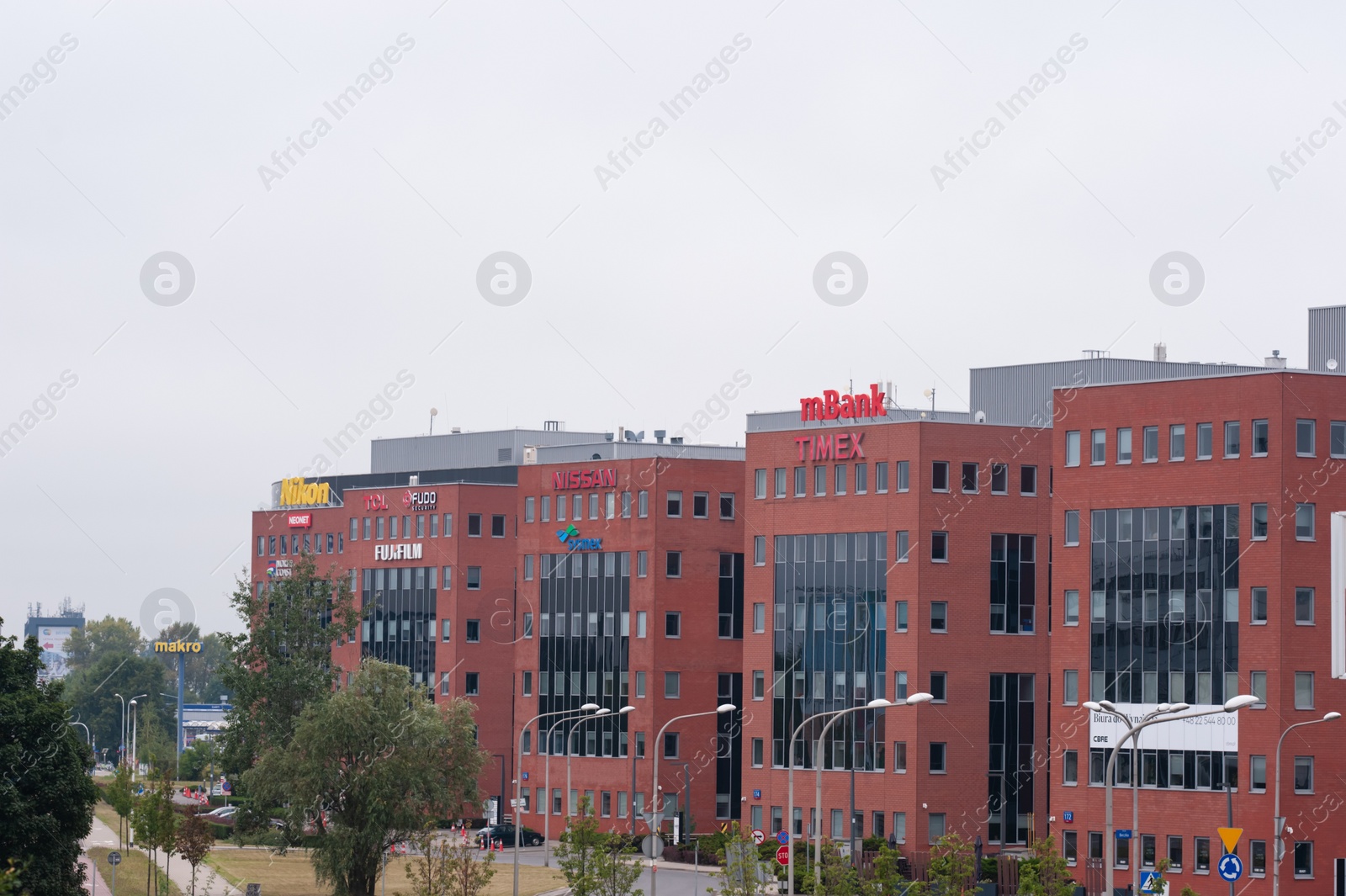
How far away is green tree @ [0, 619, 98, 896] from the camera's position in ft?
200

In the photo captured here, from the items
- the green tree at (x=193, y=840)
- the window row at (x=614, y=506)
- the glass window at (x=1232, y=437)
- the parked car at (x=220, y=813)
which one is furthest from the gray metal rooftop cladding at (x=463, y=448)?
the glass window at (x=1232, y=437)

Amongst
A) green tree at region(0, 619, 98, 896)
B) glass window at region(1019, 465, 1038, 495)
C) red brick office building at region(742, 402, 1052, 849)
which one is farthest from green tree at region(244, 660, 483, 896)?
glass window at region(1019, 465, 1038, 495)

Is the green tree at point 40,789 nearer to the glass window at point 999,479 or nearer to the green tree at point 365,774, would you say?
the green tree at point 365,774

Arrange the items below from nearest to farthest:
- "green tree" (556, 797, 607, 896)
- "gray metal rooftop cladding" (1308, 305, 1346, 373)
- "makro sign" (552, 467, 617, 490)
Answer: "green tree" (556, 797, 607, 896) → "gray metal rooftop cladding" (1308, 305, 1346, 373) → "makro sign" (552, 467, 617, 490)

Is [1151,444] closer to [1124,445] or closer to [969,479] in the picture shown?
[1124,445]

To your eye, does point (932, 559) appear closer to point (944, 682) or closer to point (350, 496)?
point (944, 682)

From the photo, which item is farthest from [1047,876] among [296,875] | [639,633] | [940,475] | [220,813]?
[220,813]

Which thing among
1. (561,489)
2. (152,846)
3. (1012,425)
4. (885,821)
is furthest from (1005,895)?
(561,489)

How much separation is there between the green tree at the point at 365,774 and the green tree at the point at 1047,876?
91.0ft

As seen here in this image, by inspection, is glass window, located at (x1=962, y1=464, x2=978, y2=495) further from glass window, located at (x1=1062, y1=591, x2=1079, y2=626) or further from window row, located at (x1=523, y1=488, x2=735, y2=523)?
window row, located at (x1=523, y1=488, x2=735, y2=523)

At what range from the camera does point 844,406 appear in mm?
101312

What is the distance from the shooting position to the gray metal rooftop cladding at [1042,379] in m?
100

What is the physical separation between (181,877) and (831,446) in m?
40.2

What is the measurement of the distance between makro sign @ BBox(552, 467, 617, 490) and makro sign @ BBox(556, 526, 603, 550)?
9.20 ft
